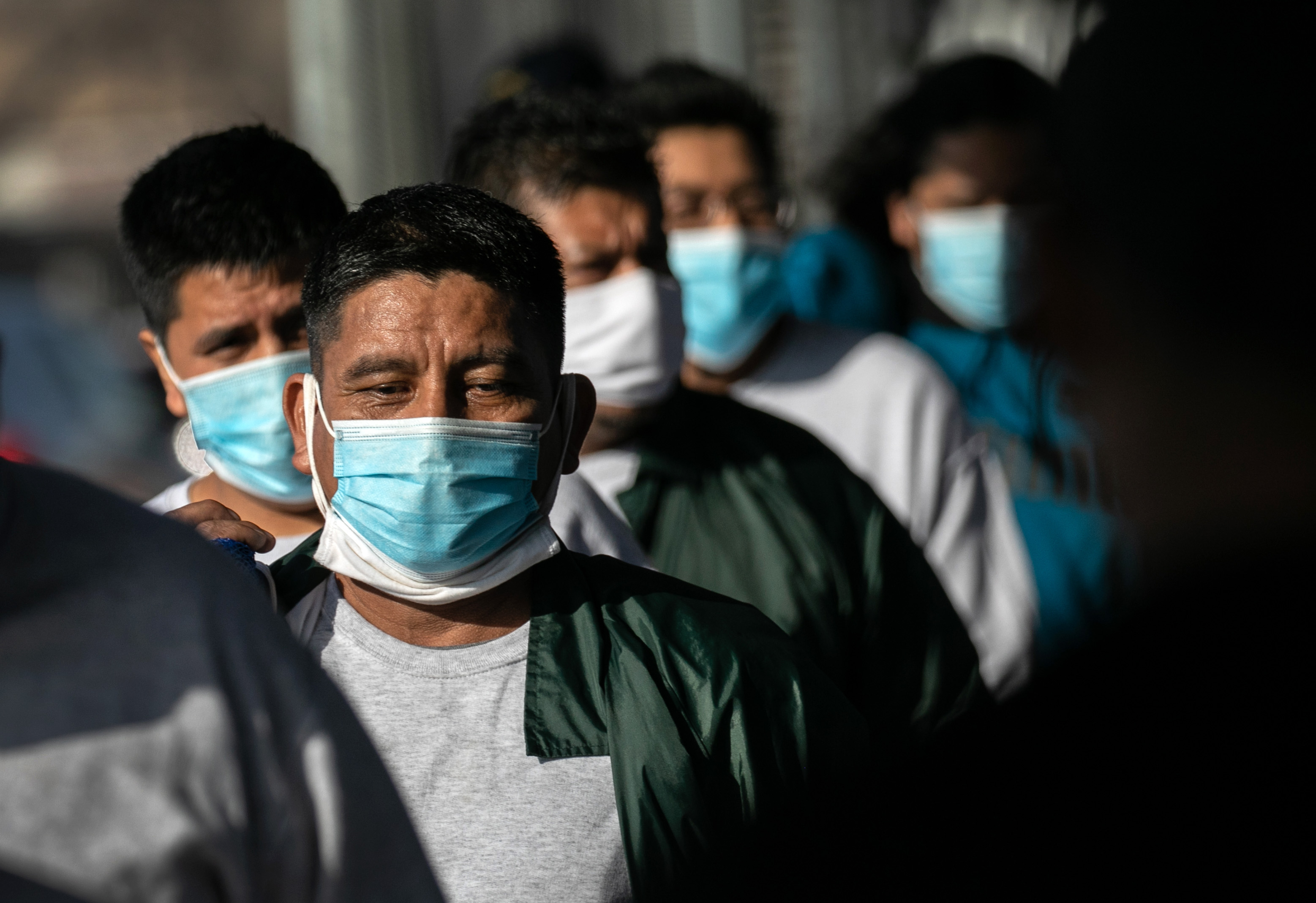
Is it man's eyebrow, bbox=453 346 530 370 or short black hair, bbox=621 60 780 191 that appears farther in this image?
short black hair, bbox=621 60 780 191

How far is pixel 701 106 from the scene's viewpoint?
395 cm

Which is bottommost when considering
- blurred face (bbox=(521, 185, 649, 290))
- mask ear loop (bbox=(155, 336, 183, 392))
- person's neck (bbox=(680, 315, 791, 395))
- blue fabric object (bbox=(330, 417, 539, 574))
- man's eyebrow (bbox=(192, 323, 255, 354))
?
person's neck (bbox=(680, 315, 791, 395))

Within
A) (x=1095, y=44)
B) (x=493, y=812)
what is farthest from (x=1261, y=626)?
(x=493, y=812)

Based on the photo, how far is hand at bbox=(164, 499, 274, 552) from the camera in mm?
2053

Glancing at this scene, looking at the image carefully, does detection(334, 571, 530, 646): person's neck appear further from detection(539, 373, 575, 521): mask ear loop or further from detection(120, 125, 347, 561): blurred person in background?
detection(120, 125, 347, 561): blurred person in background

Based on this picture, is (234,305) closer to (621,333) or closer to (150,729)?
(621,333)

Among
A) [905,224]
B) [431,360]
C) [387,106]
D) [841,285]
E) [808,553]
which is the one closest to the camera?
[431,360]

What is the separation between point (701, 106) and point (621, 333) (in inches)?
47.5

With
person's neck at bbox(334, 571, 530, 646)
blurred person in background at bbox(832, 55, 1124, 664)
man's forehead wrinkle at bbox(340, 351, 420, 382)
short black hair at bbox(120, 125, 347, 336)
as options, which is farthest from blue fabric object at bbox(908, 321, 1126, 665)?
short black hair at bbox(120, 125, 347, 336)

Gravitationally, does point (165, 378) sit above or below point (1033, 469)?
above

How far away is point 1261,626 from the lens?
776 mm

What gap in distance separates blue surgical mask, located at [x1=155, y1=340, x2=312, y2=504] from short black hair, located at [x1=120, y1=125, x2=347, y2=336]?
18 centimetres


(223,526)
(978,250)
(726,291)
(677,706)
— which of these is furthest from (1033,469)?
(223,526)

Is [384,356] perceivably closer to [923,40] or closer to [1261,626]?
[1261,626]
